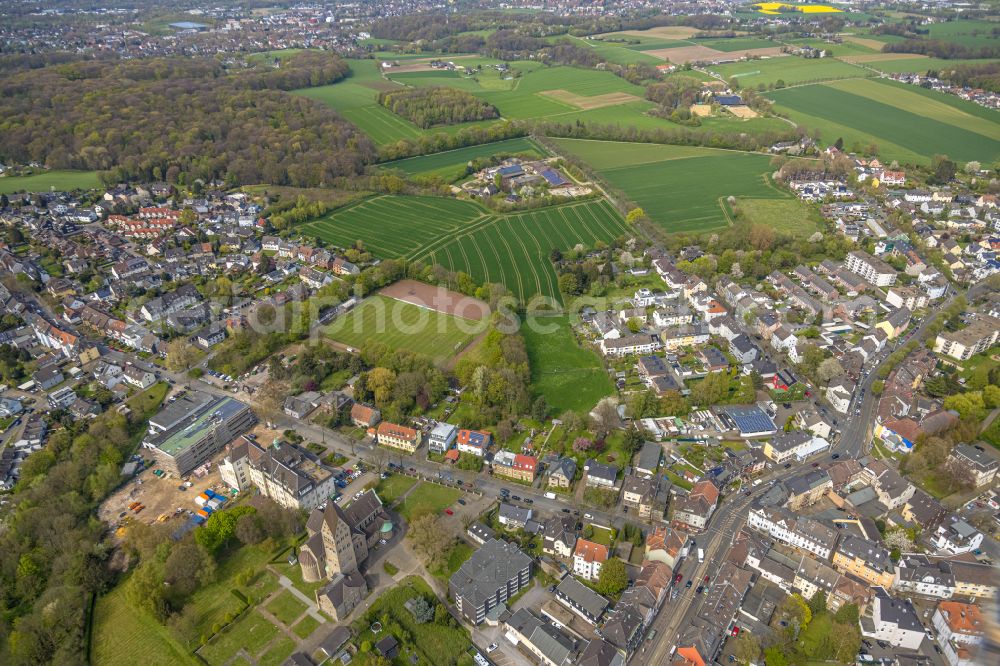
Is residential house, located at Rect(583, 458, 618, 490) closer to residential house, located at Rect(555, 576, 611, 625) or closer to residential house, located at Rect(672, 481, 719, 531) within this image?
residential house, located at Rect(672, 481, 719, 531)

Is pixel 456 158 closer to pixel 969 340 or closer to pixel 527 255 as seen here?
pixel 527 255

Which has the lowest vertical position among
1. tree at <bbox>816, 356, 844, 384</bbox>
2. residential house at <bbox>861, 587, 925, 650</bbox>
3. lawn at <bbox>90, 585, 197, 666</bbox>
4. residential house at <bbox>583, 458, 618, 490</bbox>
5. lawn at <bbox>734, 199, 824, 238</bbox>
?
lawn at <bbox>90, 585, 197, 666</bbox>

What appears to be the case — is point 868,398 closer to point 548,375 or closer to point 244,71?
point 548,375

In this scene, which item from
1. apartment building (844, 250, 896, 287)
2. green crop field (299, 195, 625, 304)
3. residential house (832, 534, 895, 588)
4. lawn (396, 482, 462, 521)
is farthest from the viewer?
green crop field (299, 195, 625, 304)

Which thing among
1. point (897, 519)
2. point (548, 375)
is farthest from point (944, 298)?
point (548, 375)

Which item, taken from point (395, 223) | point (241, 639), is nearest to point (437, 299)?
point (395, 223)

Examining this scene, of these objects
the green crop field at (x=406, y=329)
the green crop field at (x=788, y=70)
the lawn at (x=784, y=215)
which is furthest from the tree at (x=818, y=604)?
the green crop field at (x=788, y=70)

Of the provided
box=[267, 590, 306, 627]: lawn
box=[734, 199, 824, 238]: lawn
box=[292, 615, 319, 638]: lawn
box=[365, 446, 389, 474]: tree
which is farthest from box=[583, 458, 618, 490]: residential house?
box=[734, 199, 824, 238]: lawn
